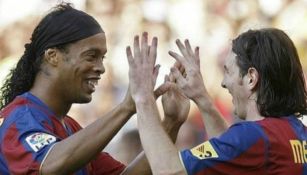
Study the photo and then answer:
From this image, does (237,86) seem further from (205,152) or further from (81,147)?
(81,147)

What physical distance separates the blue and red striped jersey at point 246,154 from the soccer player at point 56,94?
0.52 m

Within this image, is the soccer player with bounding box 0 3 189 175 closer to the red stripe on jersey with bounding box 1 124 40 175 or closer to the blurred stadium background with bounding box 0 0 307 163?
the red stripe on jersey with bounding box 1 124 40 175

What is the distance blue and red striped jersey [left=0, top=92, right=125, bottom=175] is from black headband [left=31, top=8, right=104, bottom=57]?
11.3 inches

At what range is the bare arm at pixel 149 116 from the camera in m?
4.17

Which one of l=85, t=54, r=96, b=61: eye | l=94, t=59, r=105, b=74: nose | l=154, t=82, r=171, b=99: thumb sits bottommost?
l=154, t=82, r=171, b=99: thumb

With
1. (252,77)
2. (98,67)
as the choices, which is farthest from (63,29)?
(252,77)

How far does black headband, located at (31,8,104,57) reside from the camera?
489cm

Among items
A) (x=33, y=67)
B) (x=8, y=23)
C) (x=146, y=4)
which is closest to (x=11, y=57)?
(x=8, y=23)

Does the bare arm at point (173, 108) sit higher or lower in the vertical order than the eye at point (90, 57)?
lower

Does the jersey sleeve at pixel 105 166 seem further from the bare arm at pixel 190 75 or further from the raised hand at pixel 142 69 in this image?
the raised hand at pixel 142 69

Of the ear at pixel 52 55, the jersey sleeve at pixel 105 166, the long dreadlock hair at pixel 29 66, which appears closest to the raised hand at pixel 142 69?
the ear at pixel 52 55

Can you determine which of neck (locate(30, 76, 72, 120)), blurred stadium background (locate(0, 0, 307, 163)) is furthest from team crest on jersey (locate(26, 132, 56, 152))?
blurred stadium background (locate(0, 0, 307, 163))

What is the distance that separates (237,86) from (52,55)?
1050mm

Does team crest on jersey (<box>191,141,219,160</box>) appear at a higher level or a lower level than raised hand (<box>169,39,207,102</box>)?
lower
